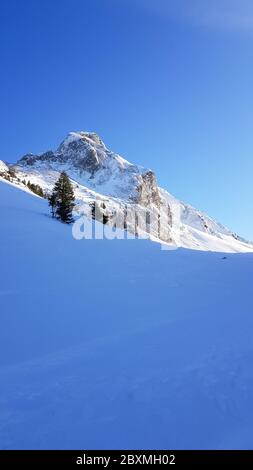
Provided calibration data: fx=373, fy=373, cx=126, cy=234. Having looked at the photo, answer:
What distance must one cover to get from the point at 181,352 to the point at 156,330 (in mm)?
2224

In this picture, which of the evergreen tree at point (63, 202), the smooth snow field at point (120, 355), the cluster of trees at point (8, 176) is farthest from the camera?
the cluster of trees at point (8, 176)

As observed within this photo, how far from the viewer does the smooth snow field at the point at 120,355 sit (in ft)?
27.0

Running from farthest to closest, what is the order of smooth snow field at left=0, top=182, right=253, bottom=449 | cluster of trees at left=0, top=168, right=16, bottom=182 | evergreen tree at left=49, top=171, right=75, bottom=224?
cluster of trees at left=0, top=168, right=16, bottom=182, evergreen tree at left=49, top=171, right=75, bottom=224, smooth snow field at left=0, top=182, right=253, bottom=449

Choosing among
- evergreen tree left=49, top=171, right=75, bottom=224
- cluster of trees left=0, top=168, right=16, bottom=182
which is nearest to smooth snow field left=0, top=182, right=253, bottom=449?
evergreen tree left=49, top=171, right=75, bottom=224

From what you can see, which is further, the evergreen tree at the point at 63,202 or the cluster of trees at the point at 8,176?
the cluster of trees at the point at 8,176

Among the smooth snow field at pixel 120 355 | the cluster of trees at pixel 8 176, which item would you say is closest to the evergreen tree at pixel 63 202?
the smooth snow field at pixel 120 355

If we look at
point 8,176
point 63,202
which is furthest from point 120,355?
point 8,176

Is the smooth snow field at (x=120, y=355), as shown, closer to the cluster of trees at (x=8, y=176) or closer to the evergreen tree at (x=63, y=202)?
the evergreen tree at (x=63, y=202)

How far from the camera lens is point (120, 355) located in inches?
464

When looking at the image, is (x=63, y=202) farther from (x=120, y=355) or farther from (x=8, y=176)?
(x=8, y=176)

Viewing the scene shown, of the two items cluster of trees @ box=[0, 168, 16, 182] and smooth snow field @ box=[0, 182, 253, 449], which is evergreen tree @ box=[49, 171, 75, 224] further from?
cluster of trees @ box=[0, 168, 16, 182]

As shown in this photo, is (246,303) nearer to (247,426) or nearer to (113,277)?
(113,277)

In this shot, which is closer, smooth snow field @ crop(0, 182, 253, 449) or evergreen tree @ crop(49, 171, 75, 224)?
smooth snow field @ crop(0, 182, 253, 449)

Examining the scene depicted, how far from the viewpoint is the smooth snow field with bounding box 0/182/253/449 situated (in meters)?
8.23
